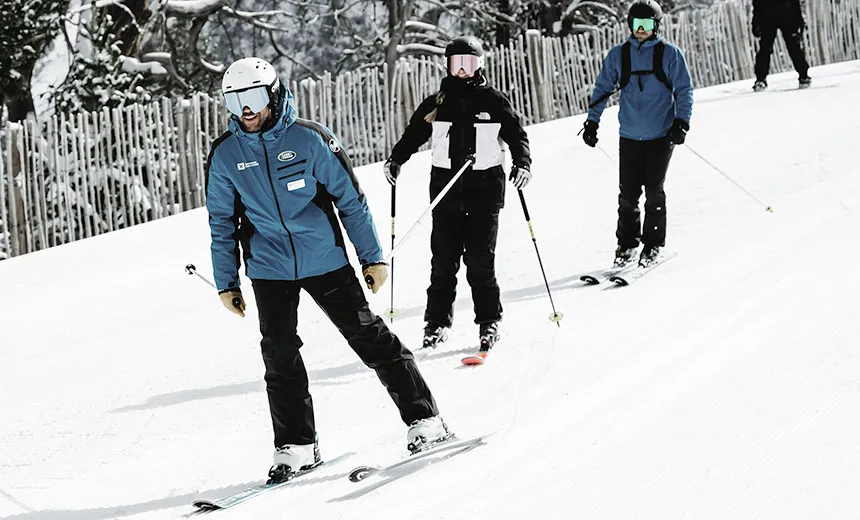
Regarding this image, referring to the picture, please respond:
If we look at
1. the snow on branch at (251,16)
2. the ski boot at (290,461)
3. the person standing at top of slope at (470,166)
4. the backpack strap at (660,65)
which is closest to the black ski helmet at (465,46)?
the person standing at top of slope at (470,166)

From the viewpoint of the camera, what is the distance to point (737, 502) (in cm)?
346

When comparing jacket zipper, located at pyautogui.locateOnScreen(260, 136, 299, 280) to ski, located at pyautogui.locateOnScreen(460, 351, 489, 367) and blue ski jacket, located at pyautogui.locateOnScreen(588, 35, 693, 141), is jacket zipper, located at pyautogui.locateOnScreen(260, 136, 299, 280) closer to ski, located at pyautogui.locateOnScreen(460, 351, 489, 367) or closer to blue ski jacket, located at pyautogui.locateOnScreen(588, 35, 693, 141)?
ski, located at pyautogui.locateOnScreen(460, 351, 489, 367)

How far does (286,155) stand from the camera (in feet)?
12.9

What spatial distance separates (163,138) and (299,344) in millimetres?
7863

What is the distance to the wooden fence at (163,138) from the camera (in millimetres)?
10422

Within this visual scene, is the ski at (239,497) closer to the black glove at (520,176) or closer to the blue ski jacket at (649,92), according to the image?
the black glove at (520,176)

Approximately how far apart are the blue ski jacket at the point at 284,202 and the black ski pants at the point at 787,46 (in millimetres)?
10429

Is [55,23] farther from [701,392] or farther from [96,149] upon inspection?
[701,392]

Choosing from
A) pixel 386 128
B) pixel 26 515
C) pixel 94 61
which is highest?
pixel 94 61

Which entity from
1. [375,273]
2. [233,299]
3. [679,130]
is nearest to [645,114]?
[679,130]

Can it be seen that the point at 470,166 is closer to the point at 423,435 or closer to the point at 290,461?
the point at 423,435

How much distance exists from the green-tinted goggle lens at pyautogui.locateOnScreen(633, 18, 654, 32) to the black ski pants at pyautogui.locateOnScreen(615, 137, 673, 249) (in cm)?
69

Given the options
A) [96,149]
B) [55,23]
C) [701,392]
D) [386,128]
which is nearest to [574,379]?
[701,392]

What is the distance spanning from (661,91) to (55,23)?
9.44m
